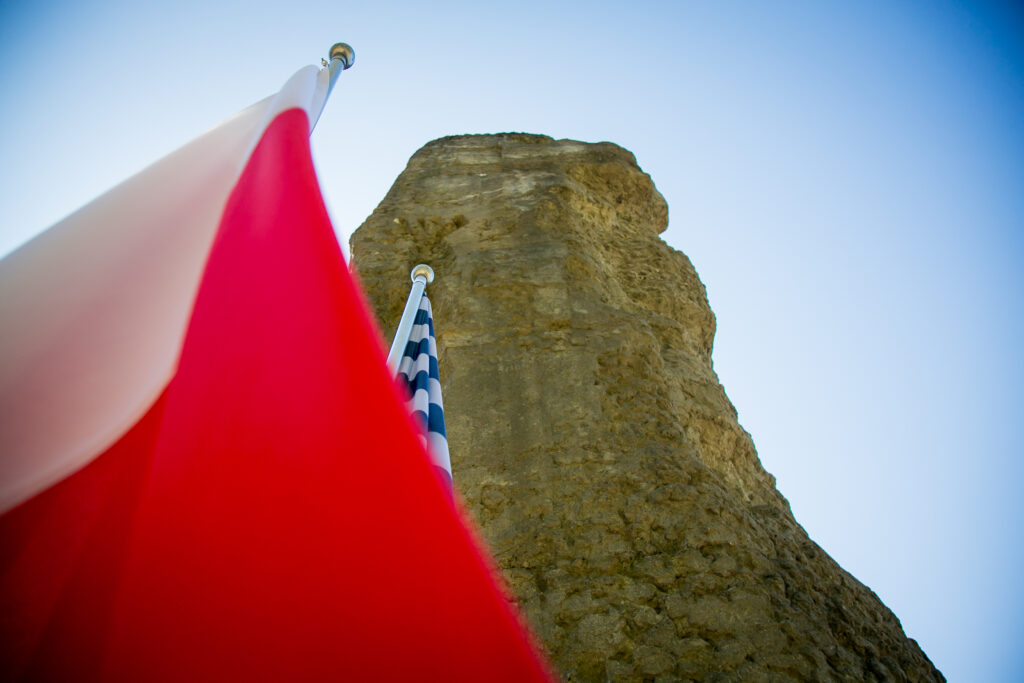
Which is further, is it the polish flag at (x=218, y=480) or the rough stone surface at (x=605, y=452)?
the rough stone surface at (x=605, y=452)

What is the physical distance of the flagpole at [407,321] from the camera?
3.14 m

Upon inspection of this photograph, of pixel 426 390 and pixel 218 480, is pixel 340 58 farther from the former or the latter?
pixel 218 480

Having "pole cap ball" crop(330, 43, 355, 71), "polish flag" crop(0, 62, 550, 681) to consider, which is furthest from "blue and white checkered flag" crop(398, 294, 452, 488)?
"pole cap ball" crop(330, 43, 355, 71)

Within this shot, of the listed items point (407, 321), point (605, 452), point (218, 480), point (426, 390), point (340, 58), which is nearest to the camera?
point (218, 480)

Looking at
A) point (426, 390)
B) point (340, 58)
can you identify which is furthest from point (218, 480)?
point (340, 58)

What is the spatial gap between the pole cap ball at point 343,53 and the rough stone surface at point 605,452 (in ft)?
4.38

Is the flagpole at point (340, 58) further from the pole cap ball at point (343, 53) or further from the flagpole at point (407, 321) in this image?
the flagpole at point (407, 321)

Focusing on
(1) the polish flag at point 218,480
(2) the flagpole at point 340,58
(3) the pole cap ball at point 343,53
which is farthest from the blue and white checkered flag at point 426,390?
(3) the pole cap ball at point 343,53

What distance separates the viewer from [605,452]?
362cm

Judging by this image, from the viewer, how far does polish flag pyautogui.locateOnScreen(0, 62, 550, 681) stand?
1.40 metres

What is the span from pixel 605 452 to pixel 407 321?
1280 millimetres

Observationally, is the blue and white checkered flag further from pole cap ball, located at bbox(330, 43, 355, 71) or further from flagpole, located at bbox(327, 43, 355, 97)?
pole cap ball, located at bbox(330, 43, 355, 71)

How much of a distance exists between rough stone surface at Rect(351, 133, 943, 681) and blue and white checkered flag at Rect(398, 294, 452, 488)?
0.62m

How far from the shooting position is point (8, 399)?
187 cm
